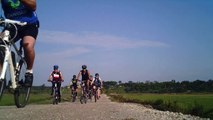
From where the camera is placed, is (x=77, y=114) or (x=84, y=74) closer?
(x=77, y=114)

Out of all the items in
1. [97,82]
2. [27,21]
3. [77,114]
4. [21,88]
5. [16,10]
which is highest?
[16,10]

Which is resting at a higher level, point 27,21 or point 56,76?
point 27,21

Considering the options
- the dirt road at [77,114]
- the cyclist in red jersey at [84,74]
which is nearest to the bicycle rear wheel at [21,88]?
the dirt road at [77,114]

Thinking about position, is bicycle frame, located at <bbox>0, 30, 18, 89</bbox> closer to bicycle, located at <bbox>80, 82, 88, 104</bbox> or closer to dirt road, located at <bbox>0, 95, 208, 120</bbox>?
dirt road, located at <bbox>0, 95, 208, 120</bbox>

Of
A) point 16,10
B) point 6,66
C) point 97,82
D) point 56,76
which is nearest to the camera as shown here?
point 6,66

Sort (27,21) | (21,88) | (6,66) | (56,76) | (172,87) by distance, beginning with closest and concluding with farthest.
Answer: (6,66)
(27,21)
(21,88)
(56,76)
(172,87)

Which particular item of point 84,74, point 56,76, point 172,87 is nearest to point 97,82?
point 84,74

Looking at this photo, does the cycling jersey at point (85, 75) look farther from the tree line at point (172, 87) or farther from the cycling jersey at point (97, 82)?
the tree line at point (172, 87)

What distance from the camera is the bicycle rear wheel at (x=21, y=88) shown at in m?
6.21

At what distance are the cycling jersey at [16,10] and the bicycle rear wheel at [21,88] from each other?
3.16ft

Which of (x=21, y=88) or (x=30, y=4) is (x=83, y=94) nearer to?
(x=21, y=88)

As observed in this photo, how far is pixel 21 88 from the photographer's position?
21.6 ft

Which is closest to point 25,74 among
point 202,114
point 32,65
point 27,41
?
point 32,65

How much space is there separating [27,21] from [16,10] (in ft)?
0.91
